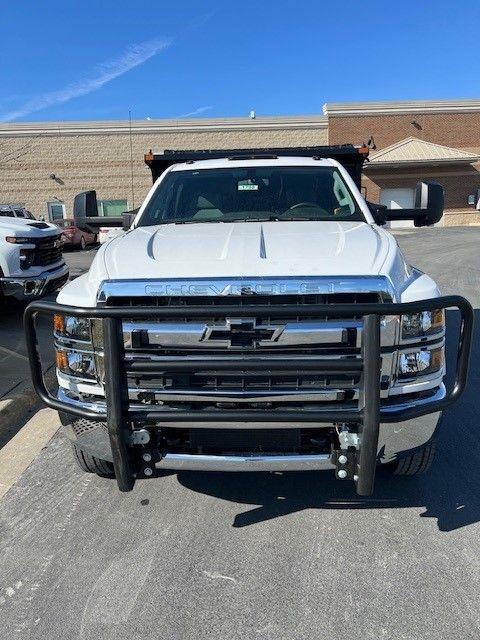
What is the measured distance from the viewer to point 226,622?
2352 mm

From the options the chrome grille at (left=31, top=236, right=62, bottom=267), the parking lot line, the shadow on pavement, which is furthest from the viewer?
the chrome grille at (left=31, top=236, right=62, bottom=267)

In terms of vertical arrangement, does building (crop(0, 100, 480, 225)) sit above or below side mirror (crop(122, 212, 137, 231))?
above

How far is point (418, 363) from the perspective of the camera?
261 centimetres

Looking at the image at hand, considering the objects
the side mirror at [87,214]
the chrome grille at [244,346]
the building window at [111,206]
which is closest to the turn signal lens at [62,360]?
the chrome grille at [244,346]

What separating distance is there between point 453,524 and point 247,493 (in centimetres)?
118

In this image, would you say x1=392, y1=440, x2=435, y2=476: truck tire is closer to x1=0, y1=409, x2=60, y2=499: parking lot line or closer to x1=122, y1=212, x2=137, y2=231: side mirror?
x1=0, y1=409, x2=60, y2=499: parking lot line

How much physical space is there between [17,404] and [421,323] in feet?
11.3

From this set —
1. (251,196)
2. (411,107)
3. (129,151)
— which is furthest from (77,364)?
(411,107)

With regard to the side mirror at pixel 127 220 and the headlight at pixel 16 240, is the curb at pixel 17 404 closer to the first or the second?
the side mirror at pixel 127 220

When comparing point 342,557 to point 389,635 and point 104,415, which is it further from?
point 104,415

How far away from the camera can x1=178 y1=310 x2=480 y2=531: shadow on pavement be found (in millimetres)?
3146

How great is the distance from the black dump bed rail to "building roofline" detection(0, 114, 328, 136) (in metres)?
28.8

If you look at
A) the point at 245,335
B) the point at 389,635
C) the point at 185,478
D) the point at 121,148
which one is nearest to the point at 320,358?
the point at 245,335

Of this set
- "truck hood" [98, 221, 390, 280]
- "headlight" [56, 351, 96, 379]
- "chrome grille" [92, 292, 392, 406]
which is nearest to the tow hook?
"chrome grille" [92, 292, 392, 406]
